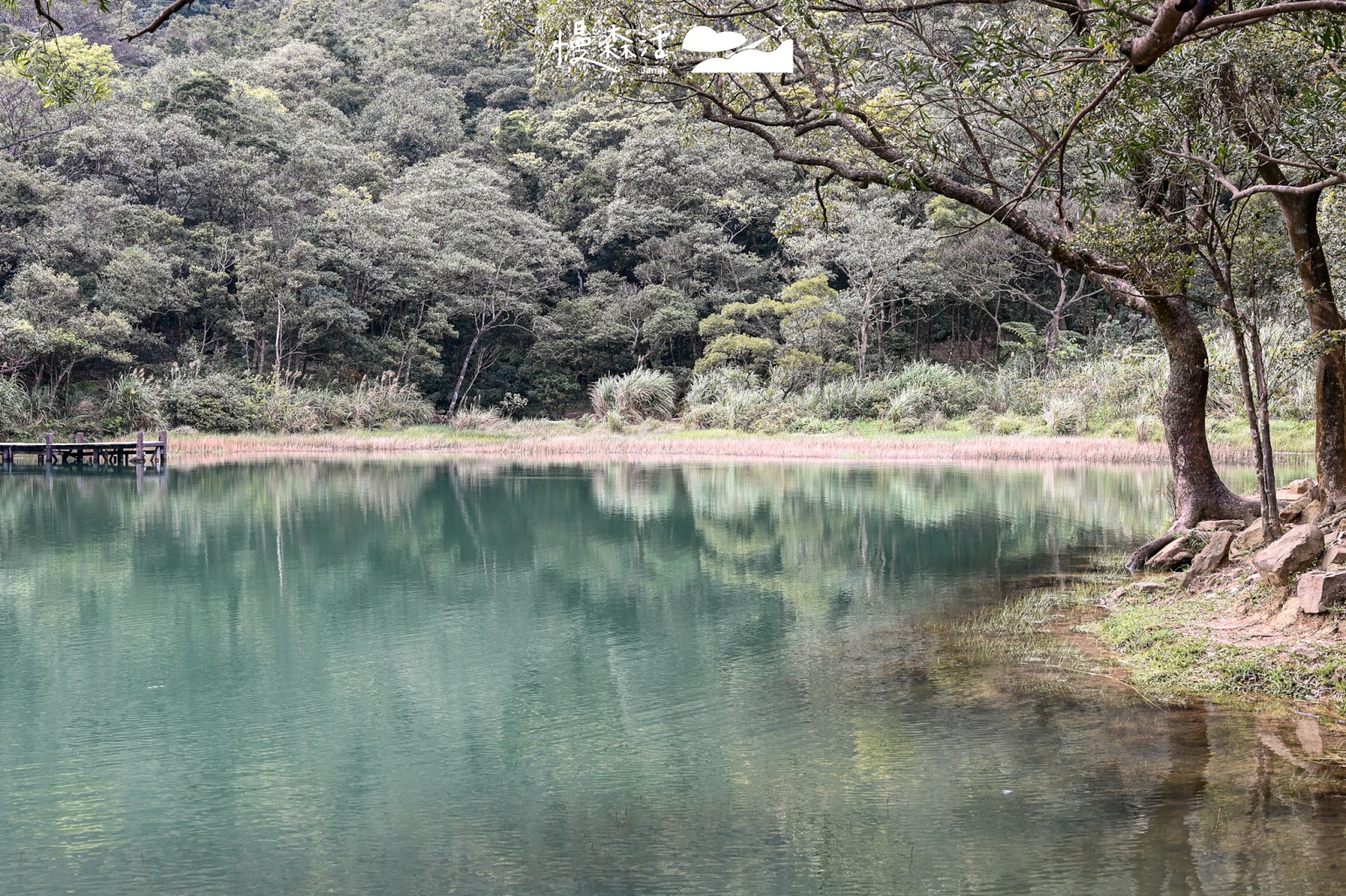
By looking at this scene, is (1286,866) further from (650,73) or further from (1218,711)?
(650,73)

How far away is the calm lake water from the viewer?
3.61 metres

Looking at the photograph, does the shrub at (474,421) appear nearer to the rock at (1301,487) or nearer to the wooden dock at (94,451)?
the wooden dock at (94,451)

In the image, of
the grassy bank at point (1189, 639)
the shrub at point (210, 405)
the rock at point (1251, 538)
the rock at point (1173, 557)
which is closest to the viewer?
the grassy bank at point (1189, 639)

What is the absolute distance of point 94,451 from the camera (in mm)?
23734

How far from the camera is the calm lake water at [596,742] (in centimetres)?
361

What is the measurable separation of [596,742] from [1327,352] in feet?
18.0

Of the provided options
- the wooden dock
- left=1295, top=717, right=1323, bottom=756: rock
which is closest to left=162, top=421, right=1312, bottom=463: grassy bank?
the wooden dock

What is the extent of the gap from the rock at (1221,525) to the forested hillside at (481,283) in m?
14.0

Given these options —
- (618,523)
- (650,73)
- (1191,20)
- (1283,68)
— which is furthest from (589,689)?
(618,523)

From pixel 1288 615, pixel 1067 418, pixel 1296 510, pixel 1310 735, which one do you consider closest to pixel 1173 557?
pixel 1296 510

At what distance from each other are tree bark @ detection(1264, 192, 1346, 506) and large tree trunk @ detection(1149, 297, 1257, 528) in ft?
2.85

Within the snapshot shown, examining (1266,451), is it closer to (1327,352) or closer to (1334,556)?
(1327,352)

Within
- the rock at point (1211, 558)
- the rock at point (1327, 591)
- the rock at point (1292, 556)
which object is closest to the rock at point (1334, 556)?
the rock at point (1292, 556)

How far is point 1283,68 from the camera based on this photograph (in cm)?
716
